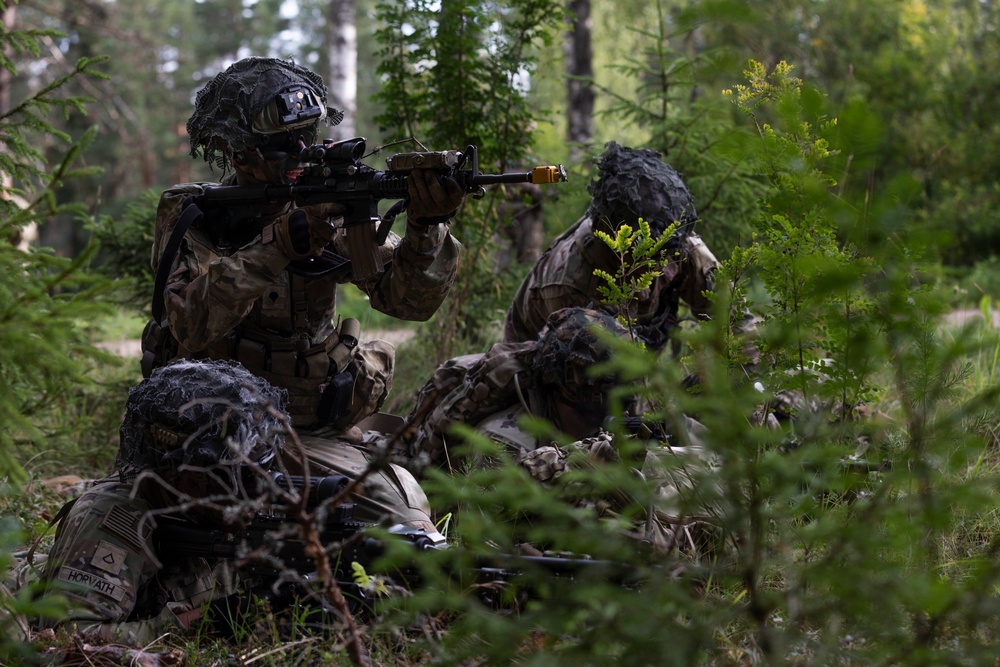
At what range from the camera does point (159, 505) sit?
126 inches

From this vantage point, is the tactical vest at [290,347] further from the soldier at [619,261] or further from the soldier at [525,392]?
the soldier at [619,261]

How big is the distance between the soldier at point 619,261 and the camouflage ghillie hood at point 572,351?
32 cm

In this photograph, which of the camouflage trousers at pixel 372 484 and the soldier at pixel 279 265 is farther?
the camouflage trousers at pixel 372 484

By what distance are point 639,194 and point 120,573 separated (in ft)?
8.72

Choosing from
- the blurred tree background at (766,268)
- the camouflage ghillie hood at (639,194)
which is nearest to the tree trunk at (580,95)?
the blurred tree background at (766,268)

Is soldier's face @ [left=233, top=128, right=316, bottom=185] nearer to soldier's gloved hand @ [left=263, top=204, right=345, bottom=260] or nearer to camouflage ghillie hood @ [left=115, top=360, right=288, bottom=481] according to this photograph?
soldier's gloved hand @ [left=263, top=204, right=345, bottom=260]

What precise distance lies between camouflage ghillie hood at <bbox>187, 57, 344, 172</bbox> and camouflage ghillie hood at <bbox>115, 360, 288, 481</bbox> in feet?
3.38

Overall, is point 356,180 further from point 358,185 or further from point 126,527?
point 126,527

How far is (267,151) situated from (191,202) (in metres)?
0.41

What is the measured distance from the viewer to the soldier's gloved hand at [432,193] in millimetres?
3307

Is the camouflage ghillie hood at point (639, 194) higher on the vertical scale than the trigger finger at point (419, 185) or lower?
lower

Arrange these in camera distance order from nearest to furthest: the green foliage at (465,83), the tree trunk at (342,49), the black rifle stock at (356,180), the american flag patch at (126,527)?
the american flag patch at (126,527) < the black rifle stock at (356,180) < the green foliage at (465,83) < the tree trunk at (342,49)

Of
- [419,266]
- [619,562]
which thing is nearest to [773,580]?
→ [619,562]

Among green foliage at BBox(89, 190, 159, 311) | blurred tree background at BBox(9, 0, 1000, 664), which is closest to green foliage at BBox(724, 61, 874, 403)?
blurred tree background at BBox(9, 0, 1000, 664)
